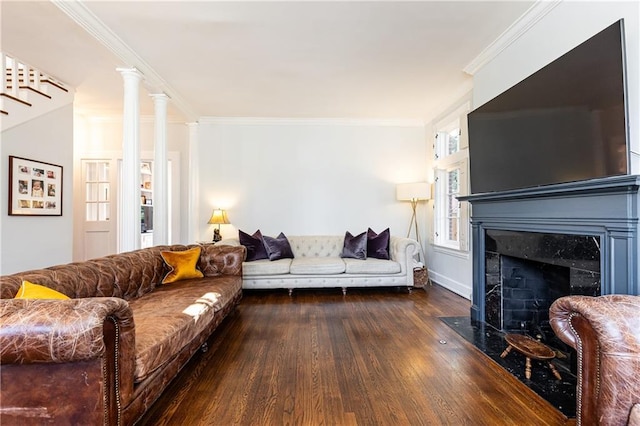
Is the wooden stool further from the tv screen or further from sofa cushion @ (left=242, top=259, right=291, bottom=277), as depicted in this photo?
sofa cushion @ (left=242, top=259, right=291, bottom=277)

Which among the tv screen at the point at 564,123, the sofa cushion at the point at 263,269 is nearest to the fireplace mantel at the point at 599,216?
the tv screen at the point at 564,123

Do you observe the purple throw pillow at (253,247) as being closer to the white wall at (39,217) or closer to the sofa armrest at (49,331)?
the white wall at (39,217)

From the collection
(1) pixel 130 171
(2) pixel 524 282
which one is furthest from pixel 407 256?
(1) pixel 130 171

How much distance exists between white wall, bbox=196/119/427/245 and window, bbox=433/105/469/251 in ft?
1.80

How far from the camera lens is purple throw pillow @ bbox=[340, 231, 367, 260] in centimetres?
466

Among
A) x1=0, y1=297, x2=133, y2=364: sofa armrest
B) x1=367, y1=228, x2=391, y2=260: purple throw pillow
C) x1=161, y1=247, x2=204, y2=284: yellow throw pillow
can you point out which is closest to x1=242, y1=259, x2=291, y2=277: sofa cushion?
x1=161, y1=247, x2=204, y2=284: yellow throw pillow

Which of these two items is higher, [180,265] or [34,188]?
[34,188]

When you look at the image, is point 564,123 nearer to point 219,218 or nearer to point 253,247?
point 253,247

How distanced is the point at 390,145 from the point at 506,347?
12.2ft

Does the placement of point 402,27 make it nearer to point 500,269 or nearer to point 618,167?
point 618,167

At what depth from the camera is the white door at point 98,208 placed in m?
5.23

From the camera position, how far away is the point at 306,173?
5375 mm

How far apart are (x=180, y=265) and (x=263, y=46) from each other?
2315 millimetres

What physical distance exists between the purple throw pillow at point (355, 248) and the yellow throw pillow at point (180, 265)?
2.20 metres
